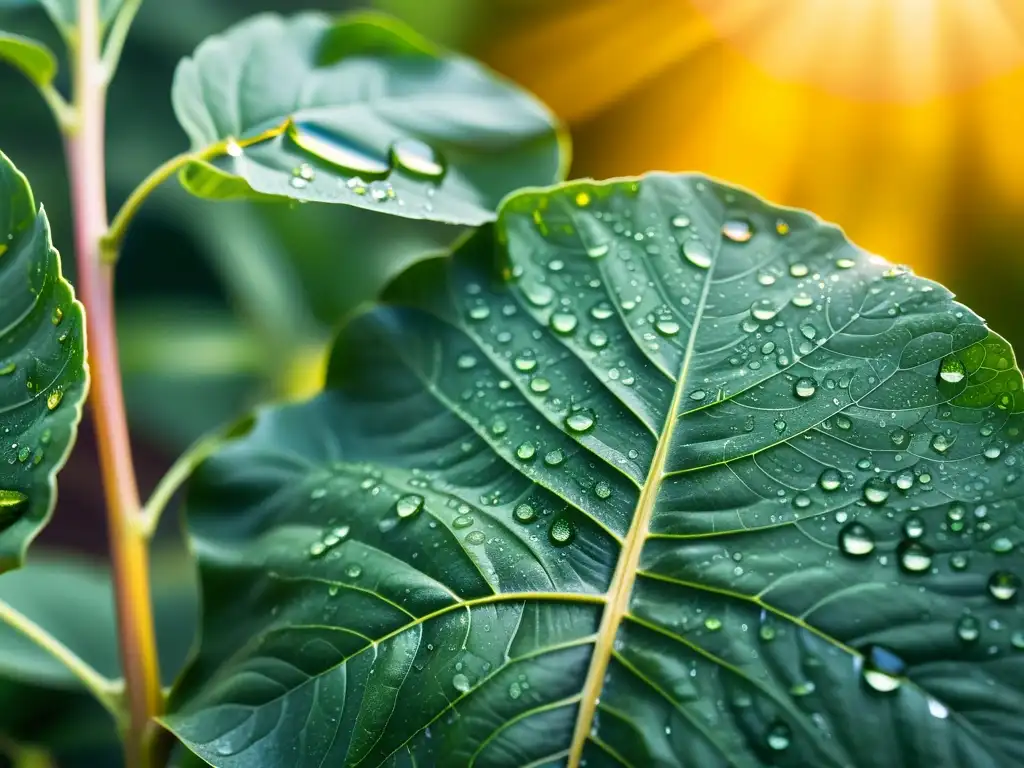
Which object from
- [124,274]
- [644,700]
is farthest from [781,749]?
[124,274]

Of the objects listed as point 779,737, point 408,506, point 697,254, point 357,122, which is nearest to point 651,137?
point 357,122

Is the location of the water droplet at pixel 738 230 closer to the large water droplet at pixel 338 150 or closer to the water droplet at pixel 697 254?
the water droplet at pixel 697 254

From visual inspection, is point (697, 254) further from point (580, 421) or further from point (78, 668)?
point (78, 668)

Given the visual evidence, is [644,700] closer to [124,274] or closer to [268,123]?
[268,123]

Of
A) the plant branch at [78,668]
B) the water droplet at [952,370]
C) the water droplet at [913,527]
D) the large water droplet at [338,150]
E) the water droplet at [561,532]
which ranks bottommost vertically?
the plant branch at [78,668]

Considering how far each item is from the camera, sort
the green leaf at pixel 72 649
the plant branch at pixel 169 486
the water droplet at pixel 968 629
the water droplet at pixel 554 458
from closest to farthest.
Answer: the water droplet at pixel 968 629
the water droplet at pixel 554 458
the plant branch at pixel 169 486
the green leaf at pixel 72 649

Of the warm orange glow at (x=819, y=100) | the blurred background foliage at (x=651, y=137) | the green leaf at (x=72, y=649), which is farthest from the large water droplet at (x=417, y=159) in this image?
the warm orange glow at (x=819, y=100)
